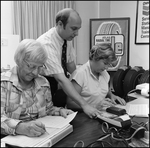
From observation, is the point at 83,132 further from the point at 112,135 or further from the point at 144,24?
the point at 144,24

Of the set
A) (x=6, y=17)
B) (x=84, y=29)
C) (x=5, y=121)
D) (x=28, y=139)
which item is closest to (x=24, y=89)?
(x=5, y=121)

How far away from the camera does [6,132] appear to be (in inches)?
39.8

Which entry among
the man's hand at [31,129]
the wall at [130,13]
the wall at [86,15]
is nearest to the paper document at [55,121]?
the man's hand at [31,129]

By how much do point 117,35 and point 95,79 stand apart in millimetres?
2048

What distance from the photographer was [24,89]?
1.23 metres

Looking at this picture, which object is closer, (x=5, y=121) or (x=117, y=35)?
(x=5, y=121)

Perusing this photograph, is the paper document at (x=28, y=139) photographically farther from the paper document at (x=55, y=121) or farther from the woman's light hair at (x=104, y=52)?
the woman's light hair at (x=104, y=52)

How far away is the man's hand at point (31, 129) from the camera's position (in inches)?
37.4

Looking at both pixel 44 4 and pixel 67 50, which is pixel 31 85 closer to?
pixel 67 50

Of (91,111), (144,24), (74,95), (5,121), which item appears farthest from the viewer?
(144,24)

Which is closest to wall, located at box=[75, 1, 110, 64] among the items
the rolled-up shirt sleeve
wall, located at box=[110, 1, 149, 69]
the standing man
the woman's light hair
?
wall, located at box=[110, 1, 149, 69]

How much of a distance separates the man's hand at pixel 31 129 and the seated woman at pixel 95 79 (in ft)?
2.08

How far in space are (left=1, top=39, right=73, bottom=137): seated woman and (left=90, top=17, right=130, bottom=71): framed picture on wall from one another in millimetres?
2411

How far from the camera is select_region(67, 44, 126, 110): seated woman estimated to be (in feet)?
5.16
